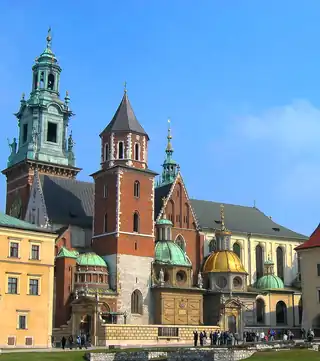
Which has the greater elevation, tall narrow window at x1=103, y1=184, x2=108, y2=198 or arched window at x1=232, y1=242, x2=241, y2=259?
tall narrow window at x1=103, y1=184, x2=108, y2=198

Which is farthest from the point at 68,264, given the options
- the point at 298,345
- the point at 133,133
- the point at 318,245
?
the point at 298,345

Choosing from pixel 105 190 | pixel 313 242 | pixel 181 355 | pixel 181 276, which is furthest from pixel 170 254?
pixel 181 355

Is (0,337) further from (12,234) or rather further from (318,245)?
(318,245)

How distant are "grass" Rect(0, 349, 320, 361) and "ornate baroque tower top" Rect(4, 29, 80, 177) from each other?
43.1 meters

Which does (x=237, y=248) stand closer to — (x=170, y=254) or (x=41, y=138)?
(x=170, y=254)

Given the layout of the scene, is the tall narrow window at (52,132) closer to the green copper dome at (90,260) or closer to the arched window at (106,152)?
the arched window at (106,152)

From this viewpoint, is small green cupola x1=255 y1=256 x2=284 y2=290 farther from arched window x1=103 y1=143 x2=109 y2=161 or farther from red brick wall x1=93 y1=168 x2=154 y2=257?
arched window x1=103 y1=143 x2=109 y2=161

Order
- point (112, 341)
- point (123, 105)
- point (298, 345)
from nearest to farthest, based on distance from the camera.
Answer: point (298, 345)
point (112, 341)
point (123, 105)

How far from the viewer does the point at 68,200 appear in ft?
255

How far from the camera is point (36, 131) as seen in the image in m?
86.6

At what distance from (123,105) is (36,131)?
16.5m

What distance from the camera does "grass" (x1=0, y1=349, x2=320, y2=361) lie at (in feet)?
120

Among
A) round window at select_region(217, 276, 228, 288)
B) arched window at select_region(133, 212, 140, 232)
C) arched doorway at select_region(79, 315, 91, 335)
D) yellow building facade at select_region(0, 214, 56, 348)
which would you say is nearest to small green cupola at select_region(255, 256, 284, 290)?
round window at select_region(217, 276, 228, 288)

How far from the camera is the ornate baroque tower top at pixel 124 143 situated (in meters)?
71.6
